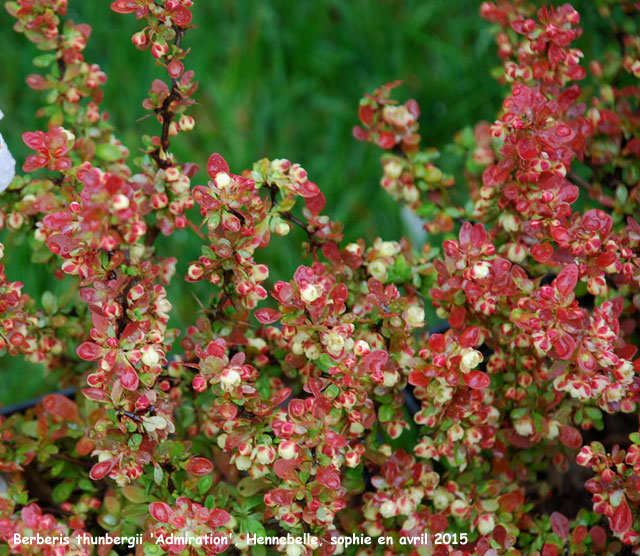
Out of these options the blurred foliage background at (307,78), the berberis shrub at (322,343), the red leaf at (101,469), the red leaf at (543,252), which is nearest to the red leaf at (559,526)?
the berberis shrub at (322,343)

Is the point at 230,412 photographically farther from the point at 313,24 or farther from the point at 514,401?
the point at 313,24

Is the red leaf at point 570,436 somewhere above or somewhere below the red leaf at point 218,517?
above

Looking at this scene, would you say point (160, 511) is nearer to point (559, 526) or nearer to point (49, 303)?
point (49, 303)

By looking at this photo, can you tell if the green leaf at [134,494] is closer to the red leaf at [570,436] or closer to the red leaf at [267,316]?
the red leaf at [267,316]

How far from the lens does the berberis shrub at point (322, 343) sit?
0.88m

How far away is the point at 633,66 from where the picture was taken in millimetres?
1144

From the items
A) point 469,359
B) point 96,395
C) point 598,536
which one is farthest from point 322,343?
point 598,536

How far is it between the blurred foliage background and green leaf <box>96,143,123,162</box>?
74 cm

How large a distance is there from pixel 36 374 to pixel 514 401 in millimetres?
1197

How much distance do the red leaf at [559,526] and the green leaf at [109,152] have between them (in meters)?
0.86

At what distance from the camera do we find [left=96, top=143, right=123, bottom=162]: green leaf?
3.73 ft

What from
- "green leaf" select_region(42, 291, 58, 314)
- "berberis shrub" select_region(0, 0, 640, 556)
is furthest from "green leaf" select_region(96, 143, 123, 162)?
"green leaf" select_region(42, 291, 58, 314)

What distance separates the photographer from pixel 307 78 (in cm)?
207

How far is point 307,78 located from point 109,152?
3.44ft
